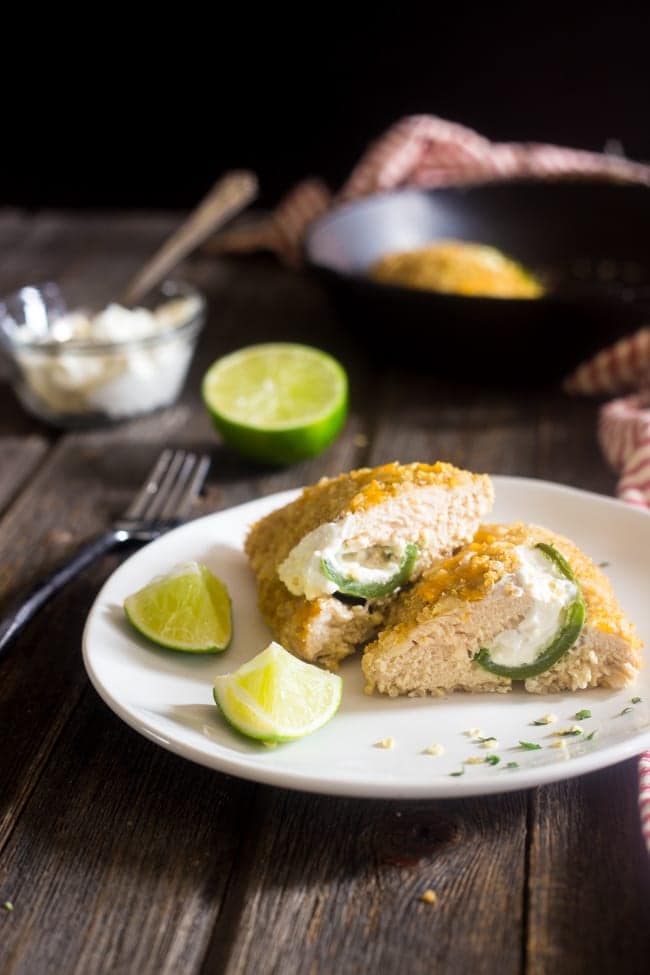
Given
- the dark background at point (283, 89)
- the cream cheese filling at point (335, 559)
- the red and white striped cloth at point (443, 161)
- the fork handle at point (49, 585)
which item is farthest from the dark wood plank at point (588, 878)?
the dark background at point (283, 89)

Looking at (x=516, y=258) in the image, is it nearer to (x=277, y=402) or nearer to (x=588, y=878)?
(x=277, y=402)

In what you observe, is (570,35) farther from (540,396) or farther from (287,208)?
(540,396)

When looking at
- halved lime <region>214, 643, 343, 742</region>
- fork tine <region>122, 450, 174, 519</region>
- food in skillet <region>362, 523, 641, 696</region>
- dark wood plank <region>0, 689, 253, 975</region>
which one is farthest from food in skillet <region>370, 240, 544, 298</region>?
dark wood plank <region>0, 689, 253, 975</region>

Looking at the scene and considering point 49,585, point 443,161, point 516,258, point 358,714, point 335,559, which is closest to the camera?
point 358,714

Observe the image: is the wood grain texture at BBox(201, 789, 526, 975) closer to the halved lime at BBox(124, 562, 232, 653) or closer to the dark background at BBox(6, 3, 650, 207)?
the halved lime at BBox(124, 562, 232, 653)

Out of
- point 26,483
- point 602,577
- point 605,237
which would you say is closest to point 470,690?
point 602,577

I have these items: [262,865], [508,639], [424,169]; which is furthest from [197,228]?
[262,865]

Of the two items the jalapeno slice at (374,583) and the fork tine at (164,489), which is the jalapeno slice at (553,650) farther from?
the fork tine at (164,489)
